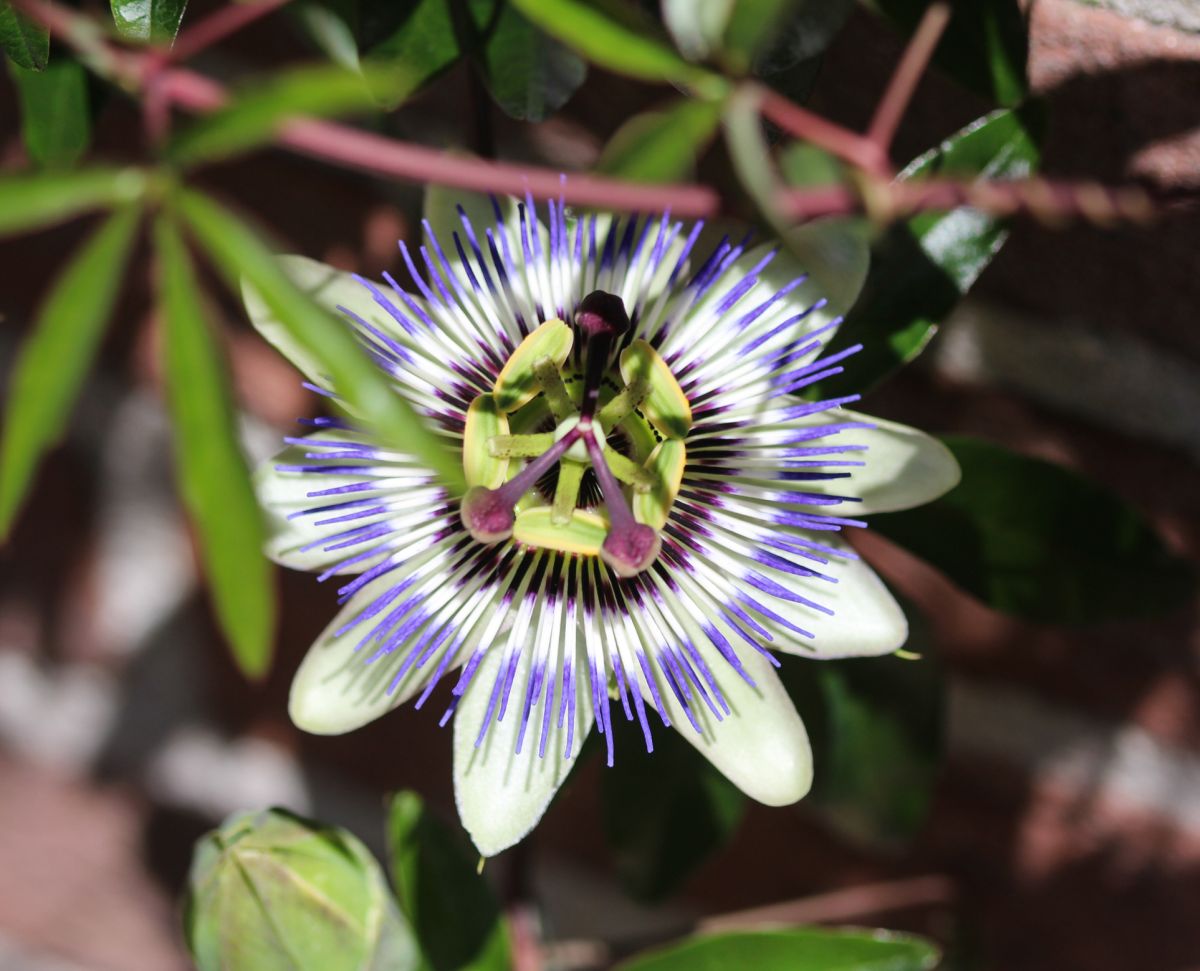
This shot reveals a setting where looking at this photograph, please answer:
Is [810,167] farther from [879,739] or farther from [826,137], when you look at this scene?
[879,739]

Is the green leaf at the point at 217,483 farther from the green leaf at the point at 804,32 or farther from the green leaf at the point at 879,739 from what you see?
the green leaf at the point at 879,739

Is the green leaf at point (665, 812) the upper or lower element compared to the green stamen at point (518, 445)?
lower

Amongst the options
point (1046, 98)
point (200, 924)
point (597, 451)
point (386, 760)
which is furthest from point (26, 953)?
point (1046, 98)

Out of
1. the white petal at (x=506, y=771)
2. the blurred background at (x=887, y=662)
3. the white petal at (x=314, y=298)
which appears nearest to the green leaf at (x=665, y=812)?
the blurred background at (x=887, y=662)

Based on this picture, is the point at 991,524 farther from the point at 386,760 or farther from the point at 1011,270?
the point at 386,760

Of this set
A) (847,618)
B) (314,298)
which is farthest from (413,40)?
(847,618)

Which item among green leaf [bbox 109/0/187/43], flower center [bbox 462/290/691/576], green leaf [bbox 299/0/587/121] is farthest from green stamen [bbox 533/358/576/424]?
green leaf [bbox 109/0/187/43]

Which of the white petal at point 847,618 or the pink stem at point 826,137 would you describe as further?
the white petal at point 847,618
